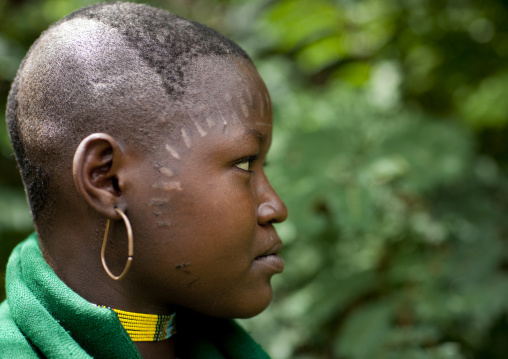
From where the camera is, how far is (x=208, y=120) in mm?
1268

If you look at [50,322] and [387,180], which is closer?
[50,322]

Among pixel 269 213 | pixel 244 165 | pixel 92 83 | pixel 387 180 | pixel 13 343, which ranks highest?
pixel 387 180

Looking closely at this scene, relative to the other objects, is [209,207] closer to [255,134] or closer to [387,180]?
[255,134]

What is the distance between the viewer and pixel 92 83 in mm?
1241

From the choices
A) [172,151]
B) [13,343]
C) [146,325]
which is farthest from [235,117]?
[13,343]

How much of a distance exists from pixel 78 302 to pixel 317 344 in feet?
5.36

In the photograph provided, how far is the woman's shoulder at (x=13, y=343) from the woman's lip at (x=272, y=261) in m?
0.56

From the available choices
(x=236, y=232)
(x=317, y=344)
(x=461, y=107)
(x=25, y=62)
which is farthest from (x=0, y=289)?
(x=461, y=107)

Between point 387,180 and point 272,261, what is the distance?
1.17 metres

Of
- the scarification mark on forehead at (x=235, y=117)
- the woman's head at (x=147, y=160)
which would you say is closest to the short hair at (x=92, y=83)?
the woman's head at (x=147, y=160)

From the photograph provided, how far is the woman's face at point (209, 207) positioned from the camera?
1.24 metres

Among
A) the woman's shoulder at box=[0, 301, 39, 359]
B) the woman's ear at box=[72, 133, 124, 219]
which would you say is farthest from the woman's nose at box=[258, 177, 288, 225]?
the woman's shoulder at box=[0, 301, 39, 359]

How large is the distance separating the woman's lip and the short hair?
1.36 feet

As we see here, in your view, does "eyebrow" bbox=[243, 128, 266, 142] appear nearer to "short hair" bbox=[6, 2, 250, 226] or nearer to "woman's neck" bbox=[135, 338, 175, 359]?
"short hair" bbox=[6, 2, 250, 226]
